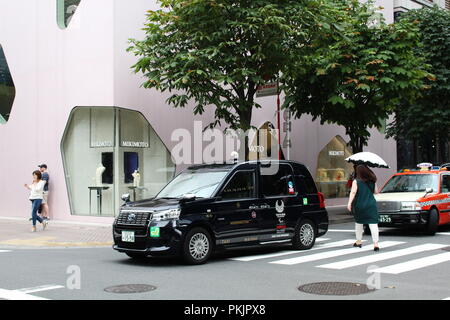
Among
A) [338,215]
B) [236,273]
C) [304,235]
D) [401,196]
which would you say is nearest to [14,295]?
[236,273]

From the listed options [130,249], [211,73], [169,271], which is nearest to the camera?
[169,271]

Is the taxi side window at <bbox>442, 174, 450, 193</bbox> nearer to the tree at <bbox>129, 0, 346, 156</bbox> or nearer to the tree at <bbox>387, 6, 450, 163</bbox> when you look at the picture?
the tree at <bbox>129, 0, 346, 156</bbox>

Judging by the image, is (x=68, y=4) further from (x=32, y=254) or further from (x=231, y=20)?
(x=32, y=254)

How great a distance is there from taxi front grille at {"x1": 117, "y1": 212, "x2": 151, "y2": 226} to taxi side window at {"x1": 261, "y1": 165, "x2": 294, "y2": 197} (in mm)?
2626

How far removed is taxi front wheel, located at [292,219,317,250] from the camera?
12047 millimetres

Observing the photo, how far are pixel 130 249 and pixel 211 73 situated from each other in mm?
6205

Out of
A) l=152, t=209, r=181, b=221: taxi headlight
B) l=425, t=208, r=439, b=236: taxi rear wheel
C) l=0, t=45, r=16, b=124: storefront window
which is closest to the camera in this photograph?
l=152, t=209, r=181, b=221: taxi headlight

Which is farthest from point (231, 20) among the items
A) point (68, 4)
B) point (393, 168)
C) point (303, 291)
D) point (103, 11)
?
point (393, 168)

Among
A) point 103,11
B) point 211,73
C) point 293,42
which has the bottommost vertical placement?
point 211,73

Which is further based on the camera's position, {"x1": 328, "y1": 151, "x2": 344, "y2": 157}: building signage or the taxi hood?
{"x1": 328, "y1": 151, "x2": 344, "y2": 157}: building signage

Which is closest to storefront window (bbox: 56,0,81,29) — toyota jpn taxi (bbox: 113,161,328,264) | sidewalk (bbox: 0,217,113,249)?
sidewalk (bbox: 0,217,113,249)

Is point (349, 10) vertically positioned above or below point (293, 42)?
above

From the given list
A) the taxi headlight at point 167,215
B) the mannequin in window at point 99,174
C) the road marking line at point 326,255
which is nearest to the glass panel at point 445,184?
the road marking line at point 326,255
